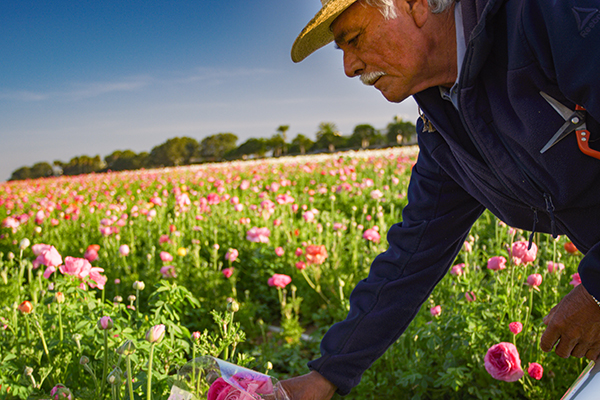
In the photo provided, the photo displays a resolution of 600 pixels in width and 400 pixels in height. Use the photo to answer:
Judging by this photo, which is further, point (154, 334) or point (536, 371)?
point (536, 371)

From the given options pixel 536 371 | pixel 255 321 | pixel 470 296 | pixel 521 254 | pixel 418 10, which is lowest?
pixel 255 321

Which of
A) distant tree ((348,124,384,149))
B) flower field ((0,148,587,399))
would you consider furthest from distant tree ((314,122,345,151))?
flower field ((0,148,587,399))

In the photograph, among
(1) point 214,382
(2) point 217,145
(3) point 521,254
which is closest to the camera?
(1) point 214,382

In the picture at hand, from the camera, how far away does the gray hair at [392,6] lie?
1.09 m

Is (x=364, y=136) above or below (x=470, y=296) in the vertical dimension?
above

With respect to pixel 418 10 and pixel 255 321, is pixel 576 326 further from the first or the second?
pixel 255 321

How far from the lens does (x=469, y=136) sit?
1163 millimetres

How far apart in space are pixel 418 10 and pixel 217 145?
195 ft

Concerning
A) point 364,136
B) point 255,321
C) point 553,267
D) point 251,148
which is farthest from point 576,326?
point 251,148

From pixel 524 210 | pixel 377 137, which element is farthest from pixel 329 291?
pixel 377 137

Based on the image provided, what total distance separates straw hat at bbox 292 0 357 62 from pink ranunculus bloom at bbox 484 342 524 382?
1.24 m

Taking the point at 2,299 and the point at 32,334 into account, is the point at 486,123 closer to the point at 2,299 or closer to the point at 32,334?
the point at 32,334

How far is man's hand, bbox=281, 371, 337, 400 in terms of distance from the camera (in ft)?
3.79

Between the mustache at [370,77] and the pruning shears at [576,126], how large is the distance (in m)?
0.44
